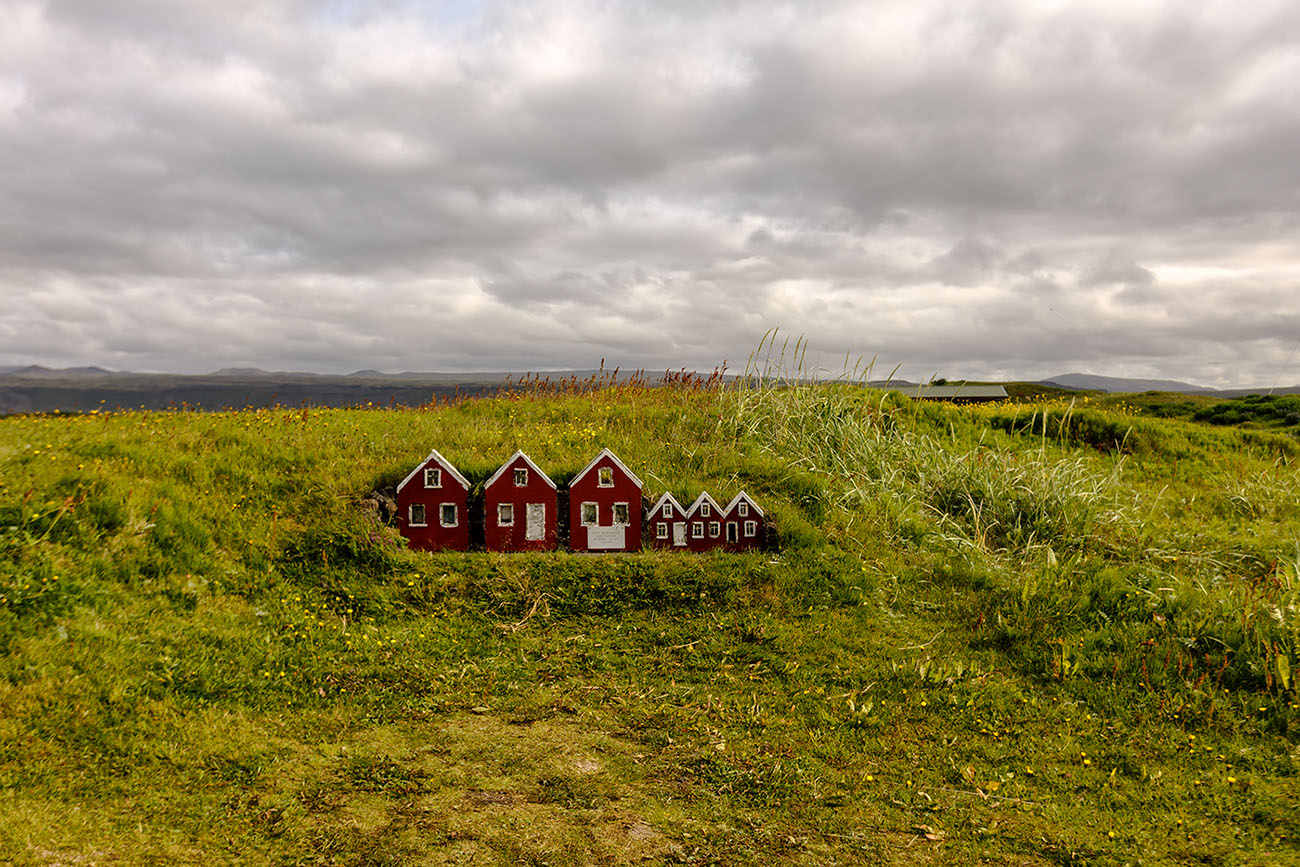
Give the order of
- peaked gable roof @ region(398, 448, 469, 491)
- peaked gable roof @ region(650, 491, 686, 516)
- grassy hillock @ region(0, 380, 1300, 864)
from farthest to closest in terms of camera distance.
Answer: peaked gable roof @ region(650, 491, 686, 516), peaked gable roof @ region(398, 448, 469, 491), grassy hillock @ region(0, 380, 1300, 864)

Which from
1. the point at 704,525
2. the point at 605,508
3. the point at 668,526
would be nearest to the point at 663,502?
the point at 668,526

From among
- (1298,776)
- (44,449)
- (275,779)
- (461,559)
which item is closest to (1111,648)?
(1298,776)

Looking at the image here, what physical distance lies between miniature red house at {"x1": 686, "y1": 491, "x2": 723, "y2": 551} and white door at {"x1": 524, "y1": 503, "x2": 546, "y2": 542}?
1763 millimetres

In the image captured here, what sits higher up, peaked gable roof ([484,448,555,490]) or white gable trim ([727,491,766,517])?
peaked gable roof ([484,448,555,490])

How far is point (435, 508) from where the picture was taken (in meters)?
9.09

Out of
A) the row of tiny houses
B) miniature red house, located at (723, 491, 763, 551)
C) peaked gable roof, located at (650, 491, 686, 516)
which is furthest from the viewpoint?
miniature red house, located at (723, 491, 763, 551)

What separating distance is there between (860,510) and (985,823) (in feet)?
18.5

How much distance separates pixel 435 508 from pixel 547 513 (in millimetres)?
1329

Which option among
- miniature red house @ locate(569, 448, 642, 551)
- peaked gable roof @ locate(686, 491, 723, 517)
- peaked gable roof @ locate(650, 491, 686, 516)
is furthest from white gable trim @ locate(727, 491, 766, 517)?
miniature red house @ locate(569, 448, 642, 551)

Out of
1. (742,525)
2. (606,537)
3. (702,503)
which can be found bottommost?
(606,537)

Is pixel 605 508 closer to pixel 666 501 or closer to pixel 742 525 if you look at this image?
pixel 666 501

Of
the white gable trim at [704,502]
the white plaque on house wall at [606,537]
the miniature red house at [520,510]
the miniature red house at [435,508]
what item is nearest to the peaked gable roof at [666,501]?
the white gable trim at [704,502]

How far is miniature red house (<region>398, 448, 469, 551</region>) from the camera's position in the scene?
9.05 metres

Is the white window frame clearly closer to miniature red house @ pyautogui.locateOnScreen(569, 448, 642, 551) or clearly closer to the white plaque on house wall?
miniature red house @ pyautogui.locateOnScreen(569, 448, 642, 551)
